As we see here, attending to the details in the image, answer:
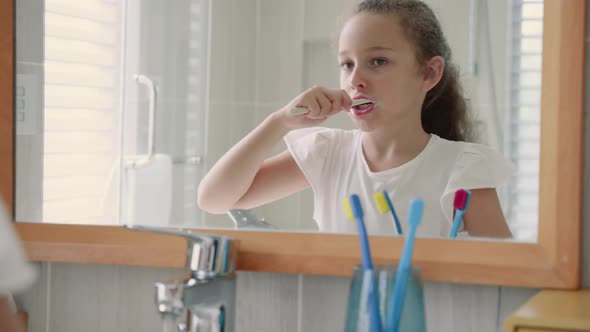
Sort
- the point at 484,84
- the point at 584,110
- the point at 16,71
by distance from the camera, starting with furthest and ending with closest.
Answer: the point at 16,71, the point at 484,84, the point at 584,110

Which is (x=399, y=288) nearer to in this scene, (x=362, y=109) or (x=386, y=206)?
(x=386, y=206)

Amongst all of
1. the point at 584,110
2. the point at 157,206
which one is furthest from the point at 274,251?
the point at 584,110

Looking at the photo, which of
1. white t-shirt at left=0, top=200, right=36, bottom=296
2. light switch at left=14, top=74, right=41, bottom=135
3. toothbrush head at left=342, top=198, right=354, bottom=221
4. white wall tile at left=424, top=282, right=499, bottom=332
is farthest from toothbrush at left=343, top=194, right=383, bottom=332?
light switch at left=14, top=74, right=41, bottom=135

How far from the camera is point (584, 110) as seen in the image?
92 cm

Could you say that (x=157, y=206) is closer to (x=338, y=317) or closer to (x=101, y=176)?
(x=101, y=176)

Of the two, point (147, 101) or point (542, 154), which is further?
point (147, 101)

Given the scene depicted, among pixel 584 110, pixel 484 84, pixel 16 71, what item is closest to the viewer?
pixel 584 110

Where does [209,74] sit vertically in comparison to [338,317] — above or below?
above

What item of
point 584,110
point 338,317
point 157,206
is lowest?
point 338,317

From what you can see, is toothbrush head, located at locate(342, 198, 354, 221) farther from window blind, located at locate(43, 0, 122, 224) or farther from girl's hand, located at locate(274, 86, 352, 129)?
window blind, located at locate(43, 0, 122, 224)

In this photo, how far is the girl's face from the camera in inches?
41.6

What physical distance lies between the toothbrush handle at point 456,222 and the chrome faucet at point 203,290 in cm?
26

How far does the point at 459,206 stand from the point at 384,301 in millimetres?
186

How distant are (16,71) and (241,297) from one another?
1.46 ft
